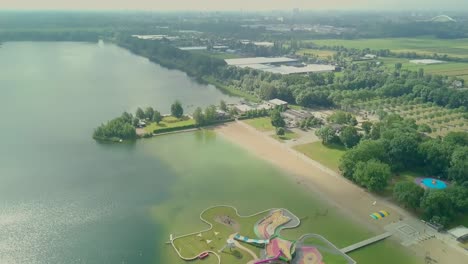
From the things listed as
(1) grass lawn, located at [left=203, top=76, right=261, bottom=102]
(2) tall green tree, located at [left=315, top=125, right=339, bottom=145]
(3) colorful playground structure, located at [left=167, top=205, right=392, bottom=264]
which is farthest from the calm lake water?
(2) tall green tree, located at [left=315, top=125, right=339, bottom=145]

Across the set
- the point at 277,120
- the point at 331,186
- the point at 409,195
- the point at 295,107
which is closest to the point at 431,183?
the point at 409,195

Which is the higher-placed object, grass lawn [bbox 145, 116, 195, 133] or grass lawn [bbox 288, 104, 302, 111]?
grass lawn [bbox 145, 116, 195, 133]

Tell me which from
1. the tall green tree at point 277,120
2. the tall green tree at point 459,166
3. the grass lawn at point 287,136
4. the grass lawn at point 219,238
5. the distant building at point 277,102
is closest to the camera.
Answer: the grass lawn at point 219,238

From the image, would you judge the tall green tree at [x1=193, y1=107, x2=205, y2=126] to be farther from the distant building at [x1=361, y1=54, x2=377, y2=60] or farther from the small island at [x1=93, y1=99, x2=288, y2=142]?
the distant building at [x1=361, y1=54, x2=377, y2=60]

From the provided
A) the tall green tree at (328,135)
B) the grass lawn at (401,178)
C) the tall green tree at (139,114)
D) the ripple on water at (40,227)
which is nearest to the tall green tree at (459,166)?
the grass lawn at (401,178)

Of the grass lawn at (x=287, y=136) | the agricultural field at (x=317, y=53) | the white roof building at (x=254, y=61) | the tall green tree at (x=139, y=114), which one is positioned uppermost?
the white roof building at (x=254, y=61)

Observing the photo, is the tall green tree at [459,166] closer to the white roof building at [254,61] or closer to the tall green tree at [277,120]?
the tall green tree at [277,120]

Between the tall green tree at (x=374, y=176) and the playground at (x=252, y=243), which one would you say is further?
the tall green tree at (x=374, y=176)

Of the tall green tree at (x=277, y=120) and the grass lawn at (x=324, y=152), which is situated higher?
the tall green tree at (x=277, y=120)
